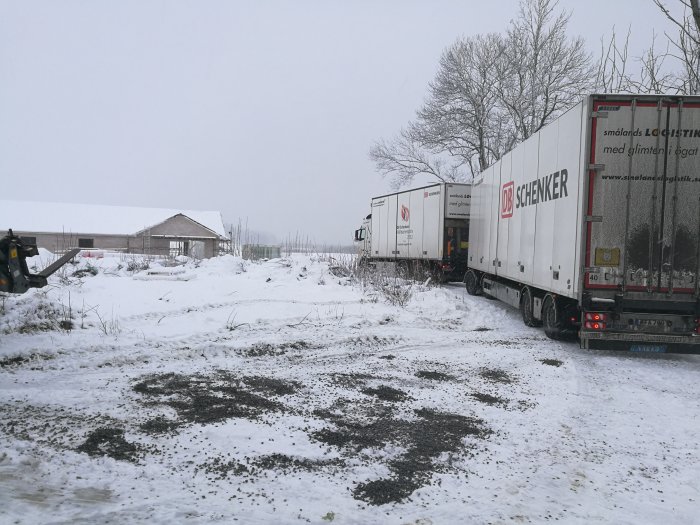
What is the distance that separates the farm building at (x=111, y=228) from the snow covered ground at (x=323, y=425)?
42699mm

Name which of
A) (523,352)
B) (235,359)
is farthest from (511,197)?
(235,359)

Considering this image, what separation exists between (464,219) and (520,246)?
26.0ft

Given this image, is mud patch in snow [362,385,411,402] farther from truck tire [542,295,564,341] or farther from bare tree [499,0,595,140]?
bare tree [499,0,595,140]

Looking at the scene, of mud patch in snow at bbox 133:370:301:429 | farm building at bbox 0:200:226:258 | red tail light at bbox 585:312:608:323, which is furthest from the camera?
farm building at bbox 0:200:226:258

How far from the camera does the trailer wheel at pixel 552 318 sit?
30.4 ft

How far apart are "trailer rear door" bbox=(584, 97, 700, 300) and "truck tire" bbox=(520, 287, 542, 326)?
9.79ft

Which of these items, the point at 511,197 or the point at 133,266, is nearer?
the point at 511,197

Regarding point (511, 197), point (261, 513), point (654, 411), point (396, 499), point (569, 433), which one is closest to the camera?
point (261, 513)

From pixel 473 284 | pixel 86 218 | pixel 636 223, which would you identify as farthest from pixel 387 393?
pixel 86 218

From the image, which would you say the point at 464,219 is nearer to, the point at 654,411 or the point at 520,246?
the point at 520,246

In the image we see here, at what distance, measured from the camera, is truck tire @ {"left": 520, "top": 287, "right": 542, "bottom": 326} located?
10781 mm

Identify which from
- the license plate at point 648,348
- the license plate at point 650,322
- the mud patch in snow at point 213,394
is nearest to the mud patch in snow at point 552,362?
the license plate at point 648,348

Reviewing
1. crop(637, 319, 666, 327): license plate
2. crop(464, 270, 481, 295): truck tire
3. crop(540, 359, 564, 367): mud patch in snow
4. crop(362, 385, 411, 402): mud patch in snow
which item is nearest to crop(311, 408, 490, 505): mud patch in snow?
crop(362, 385, 411, 402): mud patch in snow

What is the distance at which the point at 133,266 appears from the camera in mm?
19328
